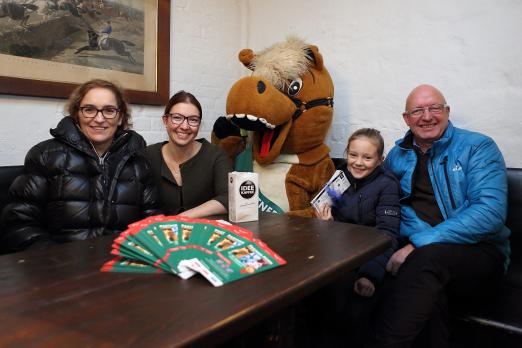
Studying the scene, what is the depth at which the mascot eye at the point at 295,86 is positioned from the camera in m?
2.04

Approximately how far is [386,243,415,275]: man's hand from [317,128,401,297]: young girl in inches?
1.5

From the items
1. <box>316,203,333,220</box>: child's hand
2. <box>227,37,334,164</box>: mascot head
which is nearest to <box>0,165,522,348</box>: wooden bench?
<box>316,203,333,220</box>: child's hand

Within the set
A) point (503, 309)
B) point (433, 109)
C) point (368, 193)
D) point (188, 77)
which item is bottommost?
point (503, 309)

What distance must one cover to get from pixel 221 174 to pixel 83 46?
101cm

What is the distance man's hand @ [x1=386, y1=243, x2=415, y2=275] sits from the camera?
1.51m

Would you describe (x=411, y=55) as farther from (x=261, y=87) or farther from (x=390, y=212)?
(x=390, y=212)

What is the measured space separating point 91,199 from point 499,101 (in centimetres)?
189

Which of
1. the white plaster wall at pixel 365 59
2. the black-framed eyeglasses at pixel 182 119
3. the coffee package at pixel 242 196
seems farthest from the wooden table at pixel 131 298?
the white plaster wall at pixel 365 59

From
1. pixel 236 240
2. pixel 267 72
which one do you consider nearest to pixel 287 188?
pixel 267 72

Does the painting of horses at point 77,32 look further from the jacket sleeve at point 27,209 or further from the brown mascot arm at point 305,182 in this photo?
the brown mascot arm at point 305,182

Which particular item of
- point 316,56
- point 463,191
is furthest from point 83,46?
point 463,191

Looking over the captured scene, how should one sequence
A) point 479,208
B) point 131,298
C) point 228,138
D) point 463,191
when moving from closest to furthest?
point 131,298 < point 479,208 < point 463,191 < point 228,138

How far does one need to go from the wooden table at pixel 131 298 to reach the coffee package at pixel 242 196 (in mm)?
310

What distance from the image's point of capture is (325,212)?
1761mm
